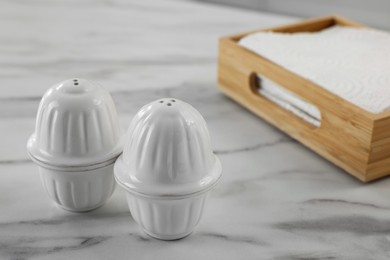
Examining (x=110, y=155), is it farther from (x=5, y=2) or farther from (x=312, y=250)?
(x=5, y=2)

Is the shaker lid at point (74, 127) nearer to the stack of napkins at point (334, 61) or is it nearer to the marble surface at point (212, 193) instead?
the marble surface at point (212, 193)

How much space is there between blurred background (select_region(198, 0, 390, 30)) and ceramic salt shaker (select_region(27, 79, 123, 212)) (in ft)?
2.48

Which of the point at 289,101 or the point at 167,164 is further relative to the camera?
the point at 289,101

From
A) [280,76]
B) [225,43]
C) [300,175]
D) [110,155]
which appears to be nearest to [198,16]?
[225,43]

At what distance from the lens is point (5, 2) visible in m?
1.29

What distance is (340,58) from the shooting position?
0.89m

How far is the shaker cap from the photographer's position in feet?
1.90

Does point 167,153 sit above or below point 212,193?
above

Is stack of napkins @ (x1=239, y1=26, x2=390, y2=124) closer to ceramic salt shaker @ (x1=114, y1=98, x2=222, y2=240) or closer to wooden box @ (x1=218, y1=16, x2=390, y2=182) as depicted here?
wooden box @ (x1=218, y1=16, x2=390, y2=182)

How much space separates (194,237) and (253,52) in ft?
1.10

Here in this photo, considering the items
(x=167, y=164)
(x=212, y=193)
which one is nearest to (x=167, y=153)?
(x=167, y=164)

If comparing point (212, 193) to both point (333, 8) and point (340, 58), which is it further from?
point (333, 8)

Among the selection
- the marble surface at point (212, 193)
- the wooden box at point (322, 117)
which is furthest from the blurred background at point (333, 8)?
the wooden box at point (322, 117)

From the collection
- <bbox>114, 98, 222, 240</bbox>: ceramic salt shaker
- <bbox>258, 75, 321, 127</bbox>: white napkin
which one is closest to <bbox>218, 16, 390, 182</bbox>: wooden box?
<bbox>258, 75, 321, 127</bbox>: white napkin
